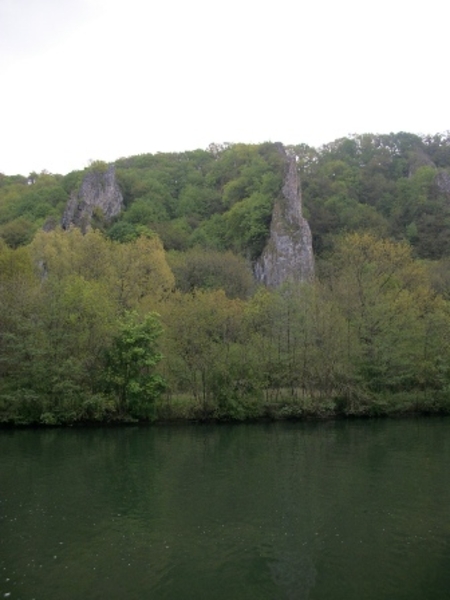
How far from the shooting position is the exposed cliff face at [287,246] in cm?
8800

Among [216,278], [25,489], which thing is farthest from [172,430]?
[216,278]

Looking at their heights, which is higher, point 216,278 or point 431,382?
point 216,278

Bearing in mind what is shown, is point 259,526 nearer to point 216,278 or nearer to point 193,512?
point 193,512

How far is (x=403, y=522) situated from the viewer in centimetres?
2002

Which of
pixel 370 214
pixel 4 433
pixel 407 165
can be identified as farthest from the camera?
pixel 407 165

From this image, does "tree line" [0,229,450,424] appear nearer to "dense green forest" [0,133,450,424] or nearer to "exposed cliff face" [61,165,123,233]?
"dense green forest" [0,133,450,424]

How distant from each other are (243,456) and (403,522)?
13.8m

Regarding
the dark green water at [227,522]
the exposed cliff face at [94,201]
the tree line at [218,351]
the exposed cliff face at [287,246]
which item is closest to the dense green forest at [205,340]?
the tree line at [218,351]

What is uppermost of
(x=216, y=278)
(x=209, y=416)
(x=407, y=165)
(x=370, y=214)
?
(x=407, y=165)

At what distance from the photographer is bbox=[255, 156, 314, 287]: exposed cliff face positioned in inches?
3465

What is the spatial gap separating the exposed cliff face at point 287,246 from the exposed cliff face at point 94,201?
86.4 feet

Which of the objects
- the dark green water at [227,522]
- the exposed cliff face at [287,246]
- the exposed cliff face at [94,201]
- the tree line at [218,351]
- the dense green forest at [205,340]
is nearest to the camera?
the dark green water at [227,522]

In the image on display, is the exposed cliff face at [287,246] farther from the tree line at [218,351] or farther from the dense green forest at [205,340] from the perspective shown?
the tree line at [218,351]

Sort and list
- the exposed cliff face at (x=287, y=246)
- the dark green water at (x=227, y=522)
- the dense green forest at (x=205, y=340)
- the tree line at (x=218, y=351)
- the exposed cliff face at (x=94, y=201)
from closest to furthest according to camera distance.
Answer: the dark green water at (x=227, y=522), the tree line at (x=218, y=351), the dense green forest at (x=205, y=340), the exposed cliff face at (x=287, y=246), the exposed cliff face at (x=94, y=201)
